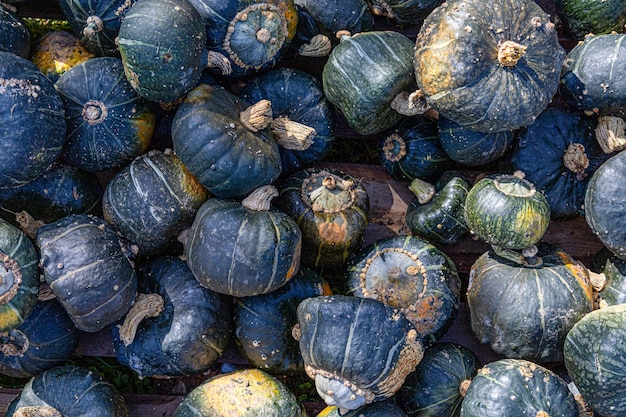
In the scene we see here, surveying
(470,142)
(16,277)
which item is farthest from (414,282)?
(16,277)

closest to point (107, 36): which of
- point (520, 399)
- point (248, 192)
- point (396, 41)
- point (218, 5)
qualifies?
point (218, 5)

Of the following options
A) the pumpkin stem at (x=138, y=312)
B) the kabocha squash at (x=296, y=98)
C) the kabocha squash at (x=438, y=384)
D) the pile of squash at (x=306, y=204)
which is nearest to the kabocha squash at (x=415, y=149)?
the pile of squash at (x=306, y=204)

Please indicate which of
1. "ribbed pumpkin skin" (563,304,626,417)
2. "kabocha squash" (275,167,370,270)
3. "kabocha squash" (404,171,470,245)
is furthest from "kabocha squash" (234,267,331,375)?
"ribbed pumpkin skin" (563,304,626,417)

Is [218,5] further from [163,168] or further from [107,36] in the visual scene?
[163,168]

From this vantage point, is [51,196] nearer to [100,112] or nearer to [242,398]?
[100,112]

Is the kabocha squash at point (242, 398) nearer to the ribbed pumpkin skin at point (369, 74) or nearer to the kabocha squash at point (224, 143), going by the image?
the kabocha squash at point (224, 143)

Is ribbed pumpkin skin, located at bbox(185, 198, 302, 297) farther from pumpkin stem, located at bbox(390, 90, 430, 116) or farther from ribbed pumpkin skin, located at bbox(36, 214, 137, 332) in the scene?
pumpkin stem, located at bbox(390, 90, 430, 116)
